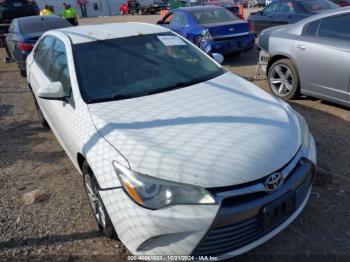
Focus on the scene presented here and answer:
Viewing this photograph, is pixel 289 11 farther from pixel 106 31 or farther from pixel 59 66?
pixel 59 66

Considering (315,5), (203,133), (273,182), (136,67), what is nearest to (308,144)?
(273,182)

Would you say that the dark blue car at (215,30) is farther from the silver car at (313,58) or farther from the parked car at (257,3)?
the parked car at (257,3)

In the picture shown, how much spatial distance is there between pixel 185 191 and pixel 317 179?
75.1 inches

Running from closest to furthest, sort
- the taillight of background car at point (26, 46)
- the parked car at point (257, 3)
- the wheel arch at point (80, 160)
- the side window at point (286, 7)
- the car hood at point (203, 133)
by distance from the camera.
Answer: the car hood at point (203, 133), the wheel arch at point (80, 160), the taillight of background car at point (26, 46), the side window at point (286, 7), the parked car at point (257, 3)

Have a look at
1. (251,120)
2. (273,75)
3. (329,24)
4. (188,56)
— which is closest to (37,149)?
(188,56)

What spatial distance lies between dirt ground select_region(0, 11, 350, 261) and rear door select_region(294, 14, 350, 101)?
0.43 meters

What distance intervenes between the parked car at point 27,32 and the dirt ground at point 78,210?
3908 mm

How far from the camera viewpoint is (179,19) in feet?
30.9

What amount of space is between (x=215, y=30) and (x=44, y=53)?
4.93 m

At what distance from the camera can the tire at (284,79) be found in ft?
17.7

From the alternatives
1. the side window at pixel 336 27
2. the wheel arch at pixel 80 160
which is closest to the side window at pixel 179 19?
the side window at pixel 336 27

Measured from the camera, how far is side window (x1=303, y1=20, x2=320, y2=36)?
5.05 metres

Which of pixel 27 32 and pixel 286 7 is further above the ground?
pixel 286 7

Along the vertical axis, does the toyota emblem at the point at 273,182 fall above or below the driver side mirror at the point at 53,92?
below
